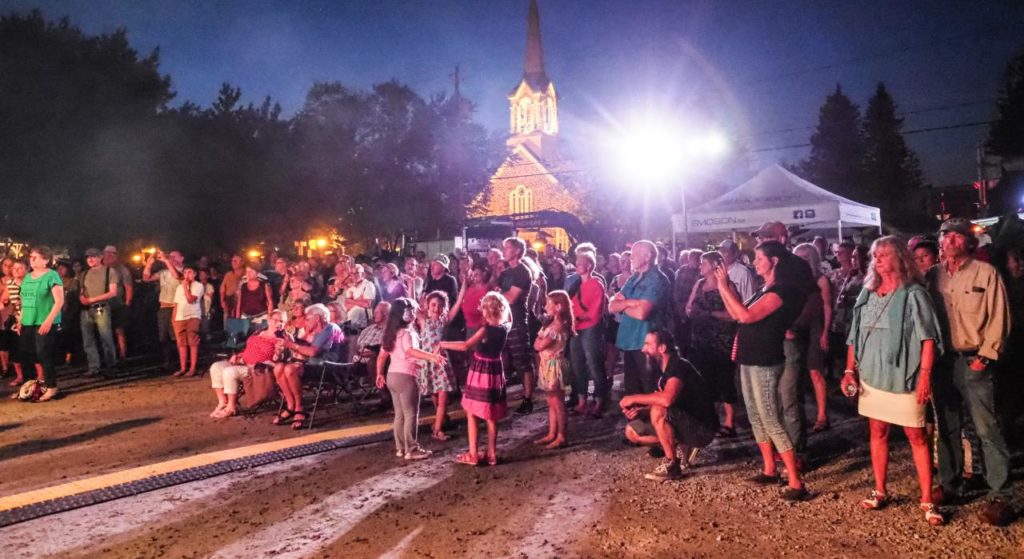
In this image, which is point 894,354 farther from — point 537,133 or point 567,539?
point 537,133

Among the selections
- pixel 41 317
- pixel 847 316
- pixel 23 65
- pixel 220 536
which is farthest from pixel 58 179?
pixel 847 316

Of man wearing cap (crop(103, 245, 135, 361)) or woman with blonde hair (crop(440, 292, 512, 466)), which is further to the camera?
man wearing cap (crop(103, 245, 135, 361))

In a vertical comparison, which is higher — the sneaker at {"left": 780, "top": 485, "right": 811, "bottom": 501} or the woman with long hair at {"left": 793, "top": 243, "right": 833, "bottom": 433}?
the woman with long hair at {"left": 793, "top": 243, "right": 833, "bottom": 433}

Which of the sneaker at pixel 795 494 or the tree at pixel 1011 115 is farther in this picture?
the tree at pixel 1011 115

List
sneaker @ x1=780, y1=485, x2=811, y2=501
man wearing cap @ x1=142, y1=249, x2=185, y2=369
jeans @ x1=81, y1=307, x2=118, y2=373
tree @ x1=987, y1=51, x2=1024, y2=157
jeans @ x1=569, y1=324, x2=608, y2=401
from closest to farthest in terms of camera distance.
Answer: sneaker @ x1=780, y1=485, x2=811, y2=501 < jeans @ x1=569, y1=324, x2=608, y2=401 < jeans @ x1=81, y1=307, x2=118, y2=373 < man wearing cap @ x1=142, y1=249, x2=185, y2=369 < tree @ x1=987, y1=51, x2=1024, y2=157

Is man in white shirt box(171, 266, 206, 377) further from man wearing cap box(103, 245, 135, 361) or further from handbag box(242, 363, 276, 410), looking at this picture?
handbag box(242, 363, 276, 410)

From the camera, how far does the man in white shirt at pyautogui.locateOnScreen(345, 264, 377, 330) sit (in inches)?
373

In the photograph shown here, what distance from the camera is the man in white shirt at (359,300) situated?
31.1 feet

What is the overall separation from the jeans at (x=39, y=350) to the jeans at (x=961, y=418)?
403 inches

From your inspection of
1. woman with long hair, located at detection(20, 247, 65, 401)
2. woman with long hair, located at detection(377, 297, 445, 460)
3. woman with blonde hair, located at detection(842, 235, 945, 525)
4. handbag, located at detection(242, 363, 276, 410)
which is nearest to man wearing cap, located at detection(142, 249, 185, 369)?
woman with long hair, located at detection(20, 247, 65, 401)

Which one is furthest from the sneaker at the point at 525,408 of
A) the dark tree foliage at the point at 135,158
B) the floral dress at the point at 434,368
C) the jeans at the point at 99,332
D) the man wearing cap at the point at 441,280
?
the dark tree foliage at the point at 135,158

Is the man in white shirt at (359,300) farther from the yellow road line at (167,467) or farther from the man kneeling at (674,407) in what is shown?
the man kneeling at (674,407)

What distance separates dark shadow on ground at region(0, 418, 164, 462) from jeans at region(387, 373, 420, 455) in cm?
353

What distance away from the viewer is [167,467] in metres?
5.98
